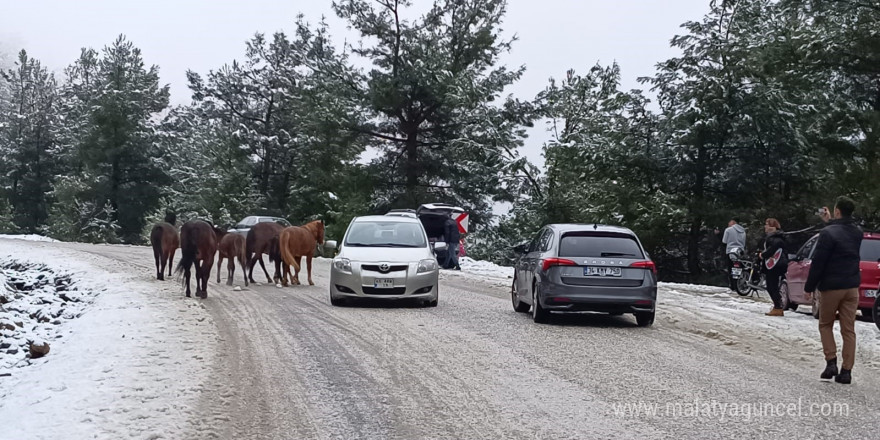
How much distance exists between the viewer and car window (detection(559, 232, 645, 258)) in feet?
44.0

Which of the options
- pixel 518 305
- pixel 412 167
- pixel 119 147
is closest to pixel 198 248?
pixel 518 305

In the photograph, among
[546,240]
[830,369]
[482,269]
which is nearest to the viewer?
[830,369]

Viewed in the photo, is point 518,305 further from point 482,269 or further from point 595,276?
point 482,269

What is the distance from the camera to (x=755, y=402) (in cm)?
773

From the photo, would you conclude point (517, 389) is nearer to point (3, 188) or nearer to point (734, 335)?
point (734, 335)

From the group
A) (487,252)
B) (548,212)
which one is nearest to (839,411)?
(548,212)

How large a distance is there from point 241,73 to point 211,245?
40408 millimetres

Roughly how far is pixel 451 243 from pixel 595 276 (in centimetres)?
1586

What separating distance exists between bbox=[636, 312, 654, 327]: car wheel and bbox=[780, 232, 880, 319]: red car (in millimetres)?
3380

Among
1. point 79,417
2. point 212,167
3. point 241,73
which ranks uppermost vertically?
point 241,73

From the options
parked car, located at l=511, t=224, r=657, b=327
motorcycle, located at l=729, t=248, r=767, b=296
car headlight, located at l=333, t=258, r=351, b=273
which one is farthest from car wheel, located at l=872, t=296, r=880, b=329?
car headlight, located at l=333, t=258, r=351, b=273

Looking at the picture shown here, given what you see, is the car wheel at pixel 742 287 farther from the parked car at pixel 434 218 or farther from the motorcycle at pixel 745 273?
the parked car at pixel 434 218

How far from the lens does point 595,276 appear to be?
13102 mm

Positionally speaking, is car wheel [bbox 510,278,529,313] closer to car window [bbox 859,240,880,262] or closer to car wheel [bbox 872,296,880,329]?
car wheel [bbox 872,296,880,329]
